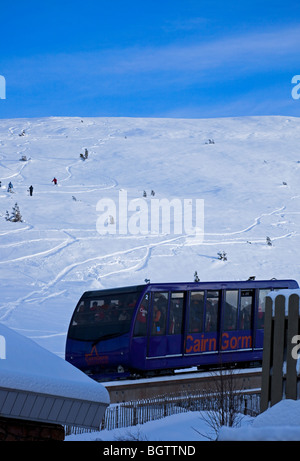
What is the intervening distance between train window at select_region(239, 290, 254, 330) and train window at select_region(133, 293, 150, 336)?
298 centimetres

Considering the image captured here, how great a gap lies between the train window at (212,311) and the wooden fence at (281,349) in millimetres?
6006

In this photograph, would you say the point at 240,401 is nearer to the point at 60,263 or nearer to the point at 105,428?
the point at 105,428

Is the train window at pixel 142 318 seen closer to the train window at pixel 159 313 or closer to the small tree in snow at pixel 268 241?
the train window at pixel 159 313

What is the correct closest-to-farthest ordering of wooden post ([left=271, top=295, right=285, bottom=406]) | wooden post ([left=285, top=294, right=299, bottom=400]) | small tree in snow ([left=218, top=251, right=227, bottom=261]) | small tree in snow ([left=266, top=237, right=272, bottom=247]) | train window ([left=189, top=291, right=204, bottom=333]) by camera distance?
wooden post ([left=285, top=294, right=299, bottom=400]), wooden post ([left=271, top=295, right=285, bottom=406]), train window ([left=189, top=291, right=204, bottom=333]), small tree in snow ([left=218, top=251, right=227, bottom=261]), small tree in snow ([left=266, top=237, right=272, bottom=247])

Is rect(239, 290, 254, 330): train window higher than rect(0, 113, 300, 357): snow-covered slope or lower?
lower

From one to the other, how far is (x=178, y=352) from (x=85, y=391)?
1058cm

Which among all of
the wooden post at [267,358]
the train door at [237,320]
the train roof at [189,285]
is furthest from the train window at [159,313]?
the wooden post at [267,358]

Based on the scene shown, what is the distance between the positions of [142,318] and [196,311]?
5.28 ft

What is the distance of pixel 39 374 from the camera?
22.8 feet

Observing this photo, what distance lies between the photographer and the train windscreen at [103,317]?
17047mm

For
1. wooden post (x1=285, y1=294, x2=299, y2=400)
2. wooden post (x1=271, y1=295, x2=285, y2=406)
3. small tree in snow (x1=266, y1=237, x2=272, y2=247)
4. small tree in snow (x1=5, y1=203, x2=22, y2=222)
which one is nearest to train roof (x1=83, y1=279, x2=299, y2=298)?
wooden post (x1=271, y1=295, x2=285, y2=406)

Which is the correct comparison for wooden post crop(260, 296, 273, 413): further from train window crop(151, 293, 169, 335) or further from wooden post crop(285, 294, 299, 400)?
train window crop(151, 293, 169, 335)

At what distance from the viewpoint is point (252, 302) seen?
18828mm

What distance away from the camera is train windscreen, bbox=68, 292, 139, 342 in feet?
55.9
